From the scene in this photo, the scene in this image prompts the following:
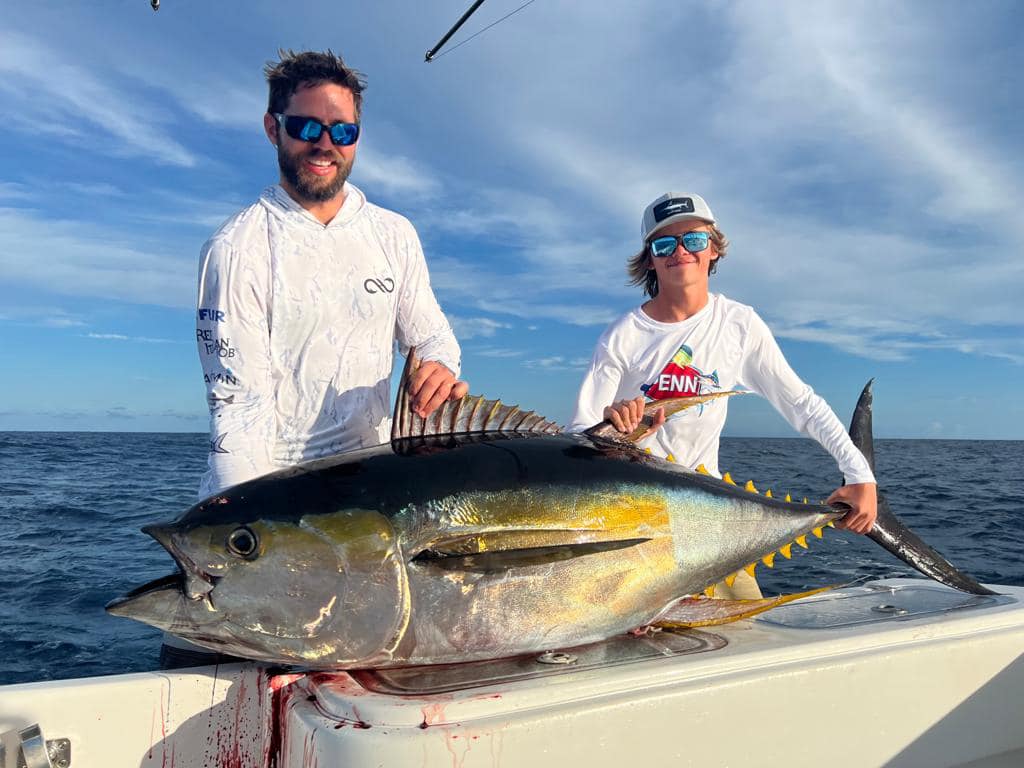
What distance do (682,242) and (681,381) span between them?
26.4 inches

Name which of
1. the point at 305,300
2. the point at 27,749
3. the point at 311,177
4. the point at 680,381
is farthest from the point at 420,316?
the point at 27,749

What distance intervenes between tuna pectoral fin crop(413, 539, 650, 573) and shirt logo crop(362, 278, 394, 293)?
128 cm

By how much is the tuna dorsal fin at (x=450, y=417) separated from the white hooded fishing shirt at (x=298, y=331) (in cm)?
55

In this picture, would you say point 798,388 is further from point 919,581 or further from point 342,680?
point 342,680

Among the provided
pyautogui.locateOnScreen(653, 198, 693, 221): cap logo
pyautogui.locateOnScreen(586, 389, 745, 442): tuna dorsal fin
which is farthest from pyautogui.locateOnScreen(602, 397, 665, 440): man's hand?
pyautogui.locateOnScreen(653, 198, 693, 221): cap logo

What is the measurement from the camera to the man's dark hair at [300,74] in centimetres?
266

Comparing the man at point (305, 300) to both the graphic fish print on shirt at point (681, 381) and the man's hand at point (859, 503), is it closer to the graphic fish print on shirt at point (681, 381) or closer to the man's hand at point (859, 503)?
the graphic fish print on shirt at point (681, 381)

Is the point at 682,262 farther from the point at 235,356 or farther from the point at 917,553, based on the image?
the point at 235,356

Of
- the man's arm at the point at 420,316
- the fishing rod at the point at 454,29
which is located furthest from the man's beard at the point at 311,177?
the fishing rod at the point at 454,29

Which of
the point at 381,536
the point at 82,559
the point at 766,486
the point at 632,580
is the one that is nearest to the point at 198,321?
the point at 381,536

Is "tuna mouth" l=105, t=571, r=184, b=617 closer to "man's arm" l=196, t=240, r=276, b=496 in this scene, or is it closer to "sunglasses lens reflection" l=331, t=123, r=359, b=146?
"man's arm" l=196, t=240, r=276, b=496

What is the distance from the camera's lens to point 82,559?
9.17m

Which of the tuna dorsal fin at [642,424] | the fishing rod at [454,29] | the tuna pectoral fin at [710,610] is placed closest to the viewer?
the tuna pectoral fin at [710,610]

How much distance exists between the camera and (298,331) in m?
2.58
